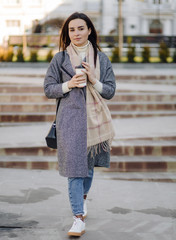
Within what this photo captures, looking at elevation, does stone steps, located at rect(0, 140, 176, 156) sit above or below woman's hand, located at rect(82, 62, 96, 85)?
below

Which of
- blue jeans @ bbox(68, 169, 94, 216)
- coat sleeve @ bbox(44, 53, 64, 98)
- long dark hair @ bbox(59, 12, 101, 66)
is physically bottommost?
blue jeans @ bbox(68, 169, 94, 216)

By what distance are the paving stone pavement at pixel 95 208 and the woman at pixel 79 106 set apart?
30 cm

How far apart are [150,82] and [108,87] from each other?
7959 mm

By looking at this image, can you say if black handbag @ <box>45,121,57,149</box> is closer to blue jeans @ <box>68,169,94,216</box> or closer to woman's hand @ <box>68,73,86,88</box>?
blue jeans @ <box>68,169,94,216</box>

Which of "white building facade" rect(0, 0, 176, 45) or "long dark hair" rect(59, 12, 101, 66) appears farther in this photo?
"white building facade" rect(0, 0, 176, 45)

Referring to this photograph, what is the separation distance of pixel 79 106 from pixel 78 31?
1.98 ft

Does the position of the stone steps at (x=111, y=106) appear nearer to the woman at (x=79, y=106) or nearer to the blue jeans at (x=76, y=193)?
the woman at (x=79, y=106)

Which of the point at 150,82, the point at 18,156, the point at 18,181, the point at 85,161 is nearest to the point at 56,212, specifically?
the point at 85,161

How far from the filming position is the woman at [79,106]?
3.90 meters

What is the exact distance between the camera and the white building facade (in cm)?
4603

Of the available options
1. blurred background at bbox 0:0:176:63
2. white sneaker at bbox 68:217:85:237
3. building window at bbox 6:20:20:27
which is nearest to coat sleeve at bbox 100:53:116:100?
white sneaker at bbox 68:217:85:237

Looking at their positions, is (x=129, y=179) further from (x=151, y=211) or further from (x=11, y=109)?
(x=11, y=109)

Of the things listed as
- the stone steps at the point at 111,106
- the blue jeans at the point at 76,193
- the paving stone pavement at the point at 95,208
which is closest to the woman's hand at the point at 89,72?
the blue jeans at the point at 76,193

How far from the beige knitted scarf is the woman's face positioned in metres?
0.08
